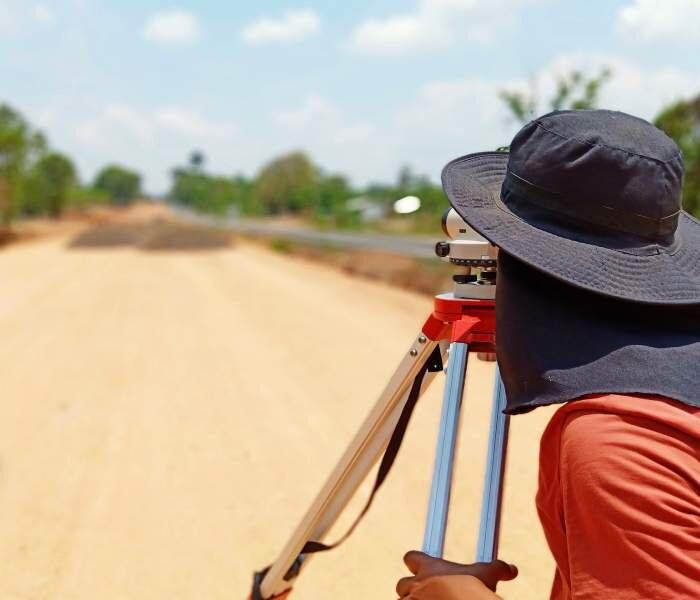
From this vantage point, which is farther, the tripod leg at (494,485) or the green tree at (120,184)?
the green tree at (120,184)

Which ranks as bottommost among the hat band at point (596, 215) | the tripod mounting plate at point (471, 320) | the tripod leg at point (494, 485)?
the tripod leg at point (494, 485)

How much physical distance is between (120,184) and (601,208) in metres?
117

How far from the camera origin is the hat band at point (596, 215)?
3.10 feet

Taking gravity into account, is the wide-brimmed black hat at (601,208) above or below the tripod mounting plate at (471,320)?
above

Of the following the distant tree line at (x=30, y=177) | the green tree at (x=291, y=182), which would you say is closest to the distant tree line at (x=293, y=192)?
the green tree at (x=291, y=182)

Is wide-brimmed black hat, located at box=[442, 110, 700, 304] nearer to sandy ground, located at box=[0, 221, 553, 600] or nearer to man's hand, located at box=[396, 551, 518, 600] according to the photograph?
man's hand, located at box=[396, 551, 518, 600]

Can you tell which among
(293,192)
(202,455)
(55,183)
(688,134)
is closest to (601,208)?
(202,455)

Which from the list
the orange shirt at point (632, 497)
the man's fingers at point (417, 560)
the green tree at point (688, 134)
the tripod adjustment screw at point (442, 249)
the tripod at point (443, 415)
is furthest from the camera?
the green tree at point (688, 134)

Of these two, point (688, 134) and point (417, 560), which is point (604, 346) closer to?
point (417, 560)

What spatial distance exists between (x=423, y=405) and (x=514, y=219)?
367 centimetres

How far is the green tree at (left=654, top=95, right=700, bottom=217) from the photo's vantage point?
1024 centimetres

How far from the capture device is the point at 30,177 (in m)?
32.2

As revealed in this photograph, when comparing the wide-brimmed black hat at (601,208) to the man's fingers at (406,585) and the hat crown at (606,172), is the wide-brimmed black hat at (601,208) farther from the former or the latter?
the man's fingers at (406,585)

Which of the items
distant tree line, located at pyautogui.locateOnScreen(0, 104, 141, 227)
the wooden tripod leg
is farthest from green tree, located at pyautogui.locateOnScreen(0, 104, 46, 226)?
the wooden tripod leg
